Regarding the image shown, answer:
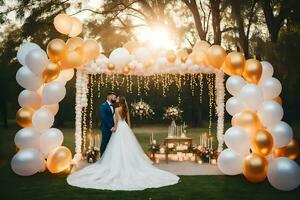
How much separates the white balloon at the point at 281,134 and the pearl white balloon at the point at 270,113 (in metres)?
0.13

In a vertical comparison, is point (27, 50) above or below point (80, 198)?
above

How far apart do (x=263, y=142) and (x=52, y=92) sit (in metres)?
4.83

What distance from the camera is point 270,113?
879 cm

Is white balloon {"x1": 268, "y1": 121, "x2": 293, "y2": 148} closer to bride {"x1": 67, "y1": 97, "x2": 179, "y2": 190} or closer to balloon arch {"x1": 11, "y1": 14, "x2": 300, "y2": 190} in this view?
balloon arch {"x1": 11, "y1": 14, "x2": 300, "y2": 190}

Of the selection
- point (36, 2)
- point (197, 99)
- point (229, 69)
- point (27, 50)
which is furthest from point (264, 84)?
point (197, 99)

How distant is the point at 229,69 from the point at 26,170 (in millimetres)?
5252

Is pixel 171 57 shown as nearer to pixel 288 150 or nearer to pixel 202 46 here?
pixel 202 46

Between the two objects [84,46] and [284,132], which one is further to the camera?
[84,46]

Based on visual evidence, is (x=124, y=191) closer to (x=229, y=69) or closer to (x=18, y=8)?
(x=229, y=69)

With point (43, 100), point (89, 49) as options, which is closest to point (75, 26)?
point (89, 49)

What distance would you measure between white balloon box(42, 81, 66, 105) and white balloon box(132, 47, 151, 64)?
2.10 meters

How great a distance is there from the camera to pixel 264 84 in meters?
9.52

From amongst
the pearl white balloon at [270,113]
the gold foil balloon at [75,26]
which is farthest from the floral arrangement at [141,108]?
the pearl white balloon at [270,113]

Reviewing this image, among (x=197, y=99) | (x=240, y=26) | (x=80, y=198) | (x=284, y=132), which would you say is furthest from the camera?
(x=197, y=99)
